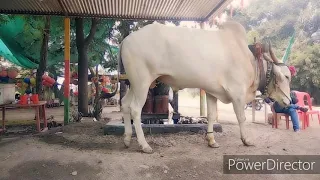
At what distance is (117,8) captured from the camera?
736cm

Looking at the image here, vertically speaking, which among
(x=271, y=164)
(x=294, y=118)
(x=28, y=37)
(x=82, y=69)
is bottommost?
(x=271, y=164)

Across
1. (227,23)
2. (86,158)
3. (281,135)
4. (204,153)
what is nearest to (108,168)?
(86,158)

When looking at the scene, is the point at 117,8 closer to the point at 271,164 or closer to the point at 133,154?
the point at 133,154

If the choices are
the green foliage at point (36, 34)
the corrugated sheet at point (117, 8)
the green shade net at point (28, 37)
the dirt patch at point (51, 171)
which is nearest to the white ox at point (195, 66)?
the dirt patch at point (51, 171)

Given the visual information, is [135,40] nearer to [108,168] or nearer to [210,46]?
[210,46]

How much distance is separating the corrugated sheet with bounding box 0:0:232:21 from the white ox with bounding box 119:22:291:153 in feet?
7.47

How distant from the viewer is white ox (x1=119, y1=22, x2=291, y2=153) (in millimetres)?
4613

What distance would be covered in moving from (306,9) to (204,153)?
69.3ft

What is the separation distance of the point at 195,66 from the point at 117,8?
3528mm

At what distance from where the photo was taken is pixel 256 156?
438 centimetres

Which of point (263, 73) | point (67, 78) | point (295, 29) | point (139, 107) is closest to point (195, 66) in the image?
point (139, 107)

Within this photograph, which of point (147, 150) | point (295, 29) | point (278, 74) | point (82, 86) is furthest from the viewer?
point (295, 29)

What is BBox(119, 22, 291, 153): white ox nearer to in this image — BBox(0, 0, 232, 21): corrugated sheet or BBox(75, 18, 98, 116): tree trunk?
BBox(0, 0, 232, 21): corrugated sheet

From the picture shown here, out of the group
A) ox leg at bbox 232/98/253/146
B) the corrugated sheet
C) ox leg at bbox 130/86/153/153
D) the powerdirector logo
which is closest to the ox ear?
ox leg at bbox 232/98/253/146
